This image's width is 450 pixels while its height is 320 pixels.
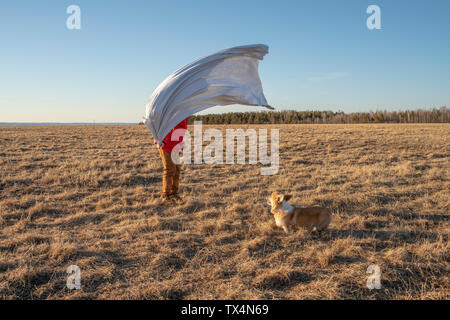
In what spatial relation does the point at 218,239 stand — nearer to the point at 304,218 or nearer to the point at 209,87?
the point at 304,218

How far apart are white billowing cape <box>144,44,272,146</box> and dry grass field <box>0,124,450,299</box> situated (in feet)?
7.25

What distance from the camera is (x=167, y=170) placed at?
6.96 metres

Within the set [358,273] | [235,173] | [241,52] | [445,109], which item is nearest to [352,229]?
[358,273]

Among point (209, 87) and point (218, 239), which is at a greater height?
point (209, 87)

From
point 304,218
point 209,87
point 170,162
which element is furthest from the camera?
point 170,162

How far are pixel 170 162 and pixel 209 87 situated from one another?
2.02 meters

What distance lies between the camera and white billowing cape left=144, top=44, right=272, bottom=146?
575 centimetres

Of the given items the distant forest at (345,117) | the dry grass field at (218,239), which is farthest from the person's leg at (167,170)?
the distant forest at (345,117)

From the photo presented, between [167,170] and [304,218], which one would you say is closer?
[304,218]

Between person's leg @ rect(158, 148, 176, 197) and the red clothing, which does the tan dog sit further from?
person's leg @ rect(158, 148, 176, 197)

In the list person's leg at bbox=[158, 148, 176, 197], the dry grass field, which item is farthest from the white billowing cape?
the dry grass field

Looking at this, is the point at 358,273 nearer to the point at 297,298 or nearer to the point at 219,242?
the point at 297,298

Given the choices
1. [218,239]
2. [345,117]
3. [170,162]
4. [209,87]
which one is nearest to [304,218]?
[218,239]

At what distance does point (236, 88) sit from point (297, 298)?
3.84 meters
